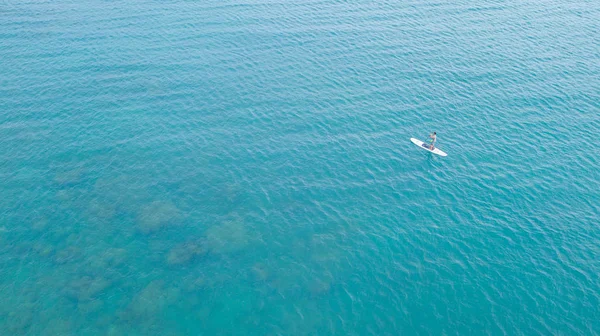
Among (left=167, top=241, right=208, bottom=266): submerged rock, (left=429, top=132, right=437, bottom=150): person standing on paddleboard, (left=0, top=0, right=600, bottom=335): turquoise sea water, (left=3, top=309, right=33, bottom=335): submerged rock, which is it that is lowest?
(left=3, top=309, right=33, bottom=335): submerged rock

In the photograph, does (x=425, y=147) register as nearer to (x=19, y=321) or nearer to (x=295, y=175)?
(x=295, y=175)

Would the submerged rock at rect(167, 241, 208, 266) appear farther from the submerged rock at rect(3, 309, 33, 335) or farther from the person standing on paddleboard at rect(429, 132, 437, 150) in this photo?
the person standing on paddleboard at rect(429, 132, 437, 150)

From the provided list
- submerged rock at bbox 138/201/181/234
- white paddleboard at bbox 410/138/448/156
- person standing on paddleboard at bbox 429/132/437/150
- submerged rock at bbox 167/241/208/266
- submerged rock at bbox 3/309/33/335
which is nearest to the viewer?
submerged rock at bbox 3/309/33/335

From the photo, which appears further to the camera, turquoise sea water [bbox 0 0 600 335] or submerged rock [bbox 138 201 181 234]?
submerged rock [bbox 138 201 181 234]

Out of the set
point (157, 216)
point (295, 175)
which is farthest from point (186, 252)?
point (295, 175)

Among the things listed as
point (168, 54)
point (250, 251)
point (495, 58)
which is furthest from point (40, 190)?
point (495, 58)

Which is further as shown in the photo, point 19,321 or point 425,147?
point 425,147

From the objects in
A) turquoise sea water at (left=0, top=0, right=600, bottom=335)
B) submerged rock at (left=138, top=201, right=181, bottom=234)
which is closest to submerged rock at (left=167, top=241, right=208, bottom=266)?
turquoise sea water at (left=0, top=0, right=600, bottom=335)
